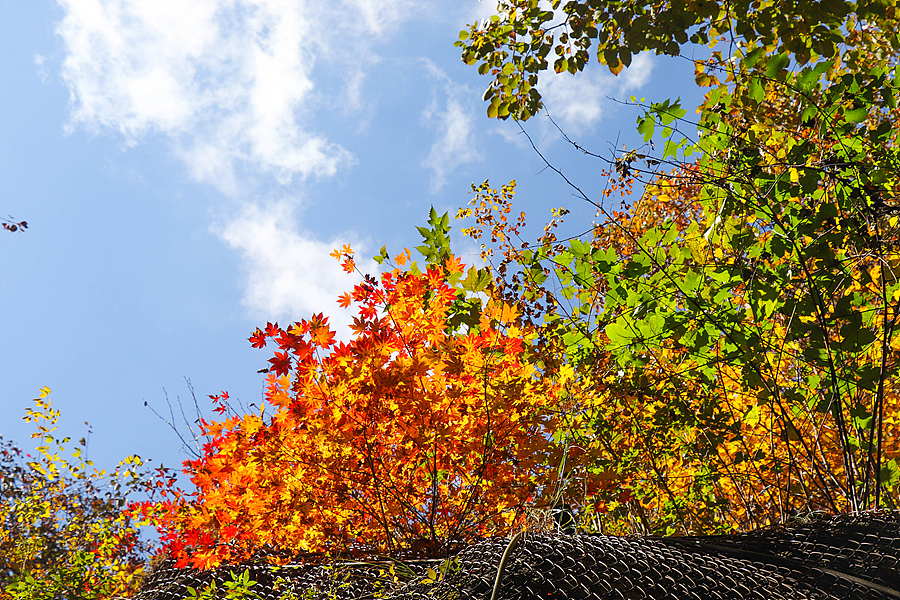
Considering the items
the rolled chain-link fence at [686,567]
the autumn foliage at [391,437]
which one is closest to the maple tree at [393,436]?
the autumn foliage at [391,437]

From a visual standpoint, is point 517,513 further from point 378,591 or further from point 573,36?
point 573,36

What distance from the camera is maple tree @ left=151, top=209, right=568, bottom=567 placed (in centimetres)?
296

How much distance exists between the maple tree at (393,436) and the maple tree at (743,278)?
453mm

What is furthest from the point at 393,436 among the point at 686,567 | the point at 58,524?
the point at 58,524

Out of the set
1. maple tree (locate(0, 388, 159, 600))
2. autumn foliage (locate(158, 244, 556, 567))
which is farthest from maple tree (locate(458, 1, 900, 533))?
maple tree (locate(0, 388, 159, 600))

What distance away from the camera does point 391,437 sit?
3.22 m

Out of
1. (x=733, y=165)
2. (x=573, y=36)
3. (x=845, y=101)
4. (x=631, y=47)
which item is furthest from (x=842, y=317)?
(x=573, y=36)

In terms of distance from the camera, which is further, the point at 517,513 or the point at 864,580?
the point at 517,513

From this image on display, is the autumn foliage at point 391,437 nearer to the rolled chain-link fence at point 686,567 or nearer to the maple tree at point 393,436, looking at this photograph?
the maple tree at point 393,436

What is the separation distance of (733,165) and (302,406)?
2535mm

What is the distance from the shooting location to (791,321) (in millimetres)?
2348

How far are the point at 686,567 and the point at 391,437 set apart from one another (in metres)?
1.92

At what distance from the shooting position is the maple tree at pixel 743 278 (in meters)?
2.40

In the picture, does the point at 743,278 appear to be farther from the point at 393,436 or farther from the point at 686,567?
the point at 393,436
